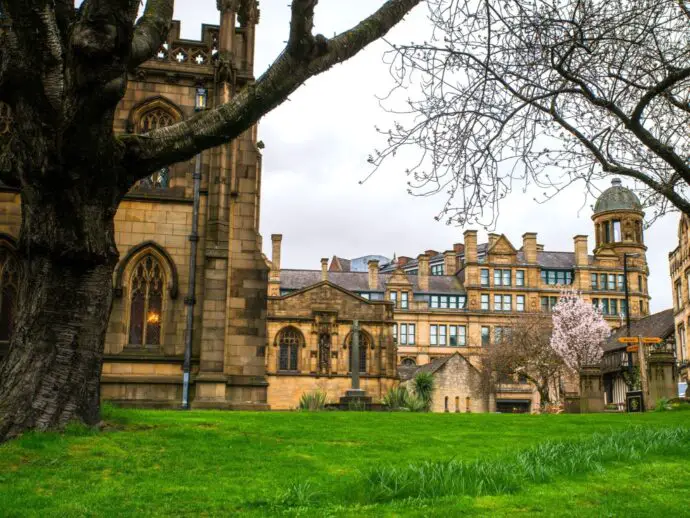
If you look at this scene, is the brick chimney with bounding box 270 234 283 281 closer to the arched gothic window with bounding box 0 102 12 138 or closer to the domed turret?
the domed turret

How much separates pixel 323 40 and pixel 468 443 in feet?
19.1

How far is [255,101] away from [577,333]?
6510cm

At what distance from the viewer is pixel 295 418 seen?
14.7 m

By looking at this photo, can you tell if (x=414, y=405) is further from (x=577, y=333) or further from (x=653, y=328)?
(x=577, y=333)

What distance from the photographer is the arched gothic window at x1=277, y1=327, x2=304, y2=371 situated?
2399 inches

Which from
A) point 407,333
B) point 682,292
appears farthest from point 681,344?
point 407,333

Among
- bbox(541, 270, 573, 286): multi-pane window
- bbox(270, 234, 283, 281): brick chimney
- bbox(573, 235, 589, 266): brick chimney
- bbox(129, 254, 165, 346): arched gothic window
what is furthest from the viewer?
bbox(541, 270, 573, 286): multi-pane window

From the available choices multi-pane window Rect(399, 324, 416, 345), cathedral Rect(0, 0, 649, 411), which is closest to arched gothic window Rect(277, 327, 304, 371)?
multi-pane window Rect(399, 324, 416, 345)

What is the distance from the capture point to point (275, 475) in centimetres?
768

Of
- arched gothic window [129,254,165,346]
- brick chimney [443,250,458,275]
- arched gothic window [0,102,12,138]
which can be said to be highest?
brick chimney [443,250,458,275]

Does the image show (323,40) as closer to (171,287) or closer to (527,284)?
(171,287)

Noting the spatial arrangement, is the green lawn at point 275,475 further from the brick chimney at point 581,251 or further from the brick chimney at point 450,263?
the brick chimney at point 450,263

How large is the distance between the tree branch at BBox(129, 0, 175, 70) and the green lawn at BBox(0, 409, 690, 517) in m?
4.71

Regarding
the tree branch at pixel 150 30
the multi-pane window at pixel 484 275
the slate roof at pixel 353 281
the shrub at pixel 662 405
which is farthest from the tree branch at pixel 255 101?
the multi-pane window at pixel 484 275
